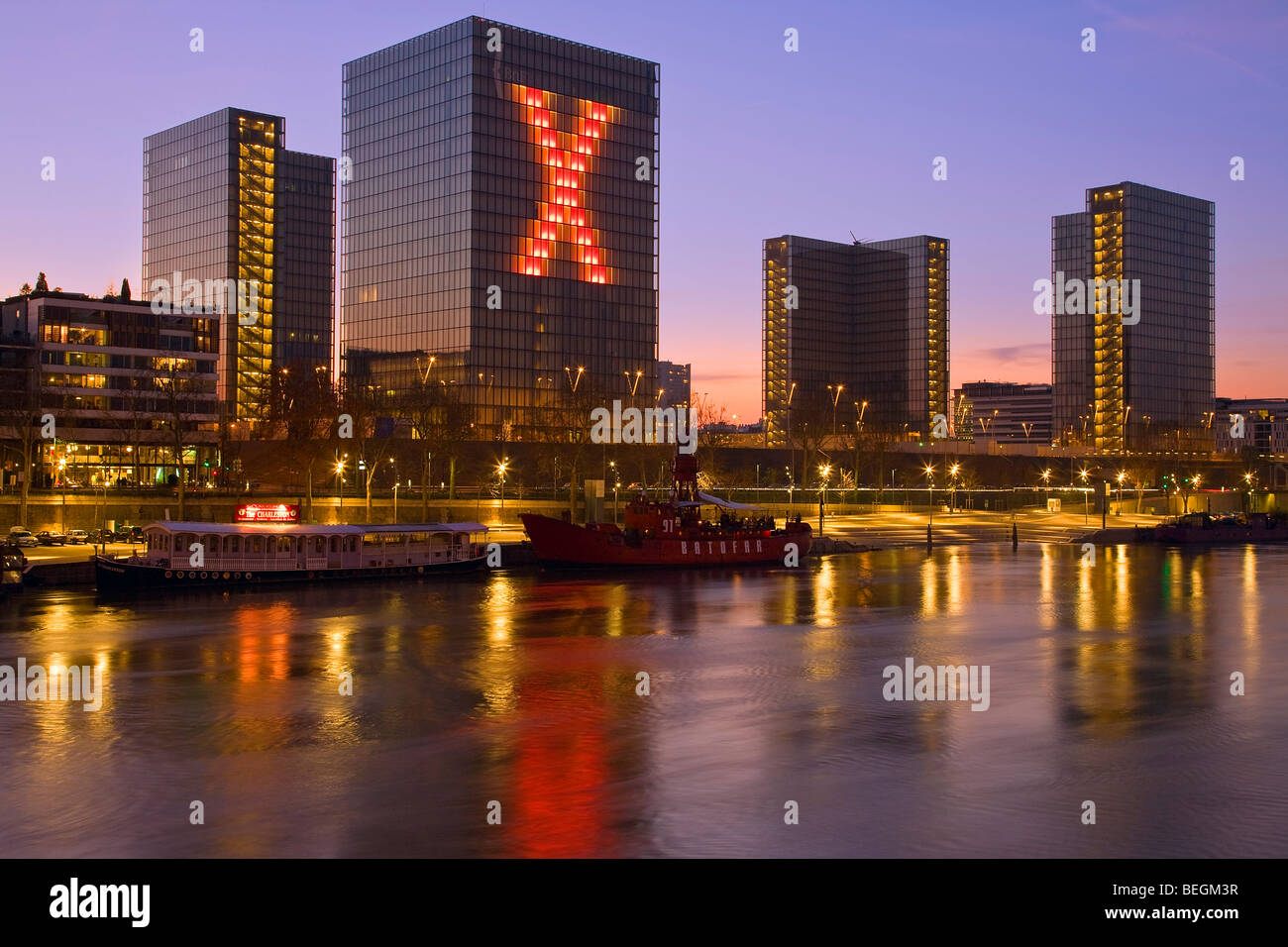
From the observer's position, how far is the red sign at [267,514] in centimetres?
8424

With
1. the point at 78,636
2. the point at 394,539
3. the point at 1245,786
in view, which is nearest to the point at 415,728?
the point at 1245,786

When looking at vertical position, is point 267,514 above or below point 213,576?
above

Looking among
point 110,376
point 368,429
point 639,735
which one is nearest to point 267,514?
point 368,429

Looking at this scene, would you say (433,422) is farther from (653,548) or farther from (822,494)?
(653,548)

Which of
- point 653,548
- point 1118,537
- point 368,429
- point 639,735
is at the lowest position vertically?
point 1118,537

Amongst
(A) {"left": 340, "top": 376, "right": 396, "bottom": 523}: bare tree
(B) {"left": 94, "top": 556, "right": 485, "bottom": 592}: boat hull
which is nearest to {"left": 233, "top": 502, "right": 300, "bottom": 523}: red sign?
(B) {"left": 94, "top": 556, "right": 485, "bottom": 592}: boat hull

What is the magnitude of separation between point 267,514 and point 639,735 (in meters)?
61.6

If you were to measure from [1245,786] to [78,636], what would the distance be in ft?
136

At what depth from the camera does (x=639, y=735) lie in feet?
98.0

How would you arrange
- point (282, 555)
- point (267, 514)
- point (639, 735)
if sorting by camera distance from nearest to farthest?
point (639, 735) → point (282, 555) → point (267, 514)

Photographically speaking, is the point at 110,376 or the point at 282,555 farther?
the point at 110,376

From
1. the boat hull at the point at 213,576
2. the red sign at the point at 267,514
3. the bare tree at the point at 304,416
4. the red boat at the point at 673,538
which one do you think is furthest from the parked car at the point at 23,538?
the red boat at the point at 673,538
